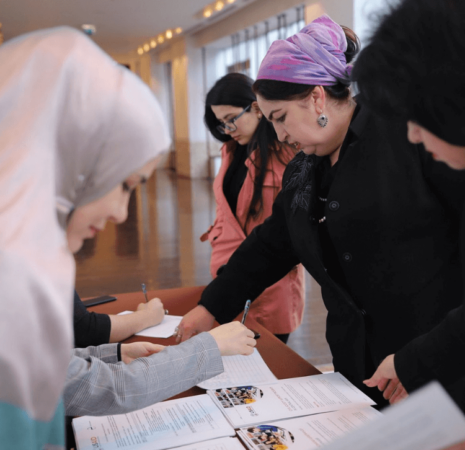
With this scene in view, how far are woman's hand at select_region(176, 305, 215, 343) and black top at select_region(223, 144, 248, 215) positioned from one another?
73 cm

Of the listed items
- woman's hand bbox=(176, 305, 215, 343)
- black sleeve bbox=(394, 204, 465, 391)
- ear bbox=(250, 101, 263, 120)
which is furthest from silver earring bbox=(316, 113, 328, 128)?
ear bbox=(250, 101, 263, 120)

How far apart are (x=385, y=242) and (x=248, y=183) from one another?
103 cm

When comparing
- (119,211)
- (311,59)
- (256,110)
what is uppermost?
(311,59)

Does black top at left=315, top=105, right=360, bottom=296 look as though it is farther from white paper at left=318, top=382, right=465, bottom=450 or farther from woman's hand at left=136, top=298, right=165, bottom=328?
white paper at left=318, top=382, right=465, bottom=450

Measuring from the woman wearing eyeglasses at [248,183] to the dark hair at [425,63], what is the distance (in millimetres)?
1398

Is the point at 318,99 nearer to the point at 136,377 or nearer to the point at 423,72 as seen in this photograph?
the point at 423,72

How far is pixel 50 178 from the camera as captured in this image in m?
0.63

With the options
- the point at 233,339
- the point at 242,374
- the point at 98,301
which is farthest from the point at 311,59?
the point at 98,301

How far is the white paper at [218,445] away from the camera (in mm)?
1058

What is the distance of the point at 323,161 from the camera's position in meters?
1.54

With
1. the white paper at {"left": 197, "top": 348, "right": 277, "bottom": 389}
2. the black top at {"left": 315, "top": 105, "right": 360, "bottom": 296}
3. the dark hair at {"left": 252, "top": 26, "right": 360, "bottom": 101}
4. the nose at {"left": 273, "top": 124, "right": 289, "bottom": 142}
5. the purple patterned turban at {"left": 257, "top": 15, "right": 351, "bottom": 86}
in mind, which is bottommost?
the white paper at {"left": 197, "top": 348, "right": 277, "bottom": 389}

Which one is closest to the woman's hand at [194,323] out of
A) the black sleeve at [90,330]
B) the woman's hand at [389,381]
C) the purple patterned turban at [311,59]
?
the black sleeve at [90,330]

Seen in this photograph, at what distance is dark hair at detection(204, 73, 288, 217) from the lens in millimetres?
2244

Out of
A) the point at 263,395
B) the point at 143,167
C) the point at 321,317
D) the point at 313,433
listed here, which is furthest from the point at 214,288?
the point at 321,317
